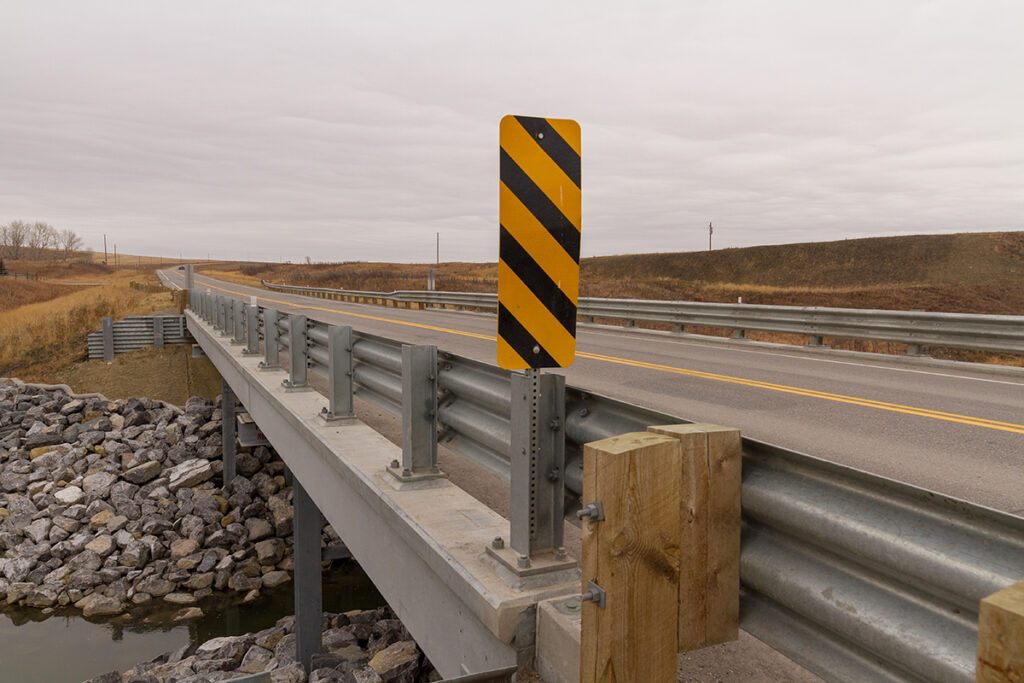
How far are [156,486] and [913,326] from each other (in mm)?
16793

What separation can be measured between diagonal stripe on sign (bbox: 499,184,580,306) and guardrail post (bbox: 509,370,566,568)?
1.53ft

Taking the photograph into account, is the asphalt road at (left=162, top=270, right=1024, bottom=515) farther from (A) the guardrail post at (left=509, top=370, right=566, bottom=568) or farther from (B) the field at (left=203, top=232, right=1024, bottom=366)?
(B) the field at (left=203, top=232, right=1024, bottom=366)

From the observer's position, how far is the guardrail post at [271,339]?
9930mm

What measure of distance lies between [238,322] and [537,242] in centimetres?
1179

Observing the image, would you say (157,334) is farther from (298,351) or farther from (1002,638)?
(1002,638)

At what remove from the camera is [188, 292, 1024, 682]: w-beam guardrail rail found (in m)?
1.79

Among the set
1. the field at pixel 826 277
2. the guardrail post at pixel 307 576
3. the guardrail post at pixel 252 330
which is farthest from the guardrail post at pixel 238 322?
the field at pixel 826 277

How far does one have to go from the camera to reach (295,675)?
885 centimetres

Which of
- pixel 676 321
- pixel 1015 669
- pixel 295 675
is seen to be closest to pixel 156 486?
pixel 295 675

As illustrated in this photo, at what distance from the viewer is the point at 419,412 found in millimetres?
4883

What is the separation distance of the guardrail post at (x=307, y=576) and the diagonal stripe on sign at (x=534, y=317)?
6756 mm

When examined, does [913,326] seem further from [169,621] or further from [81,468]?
[81,468]

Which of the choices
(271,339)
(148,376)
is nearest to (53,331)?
(148,376)

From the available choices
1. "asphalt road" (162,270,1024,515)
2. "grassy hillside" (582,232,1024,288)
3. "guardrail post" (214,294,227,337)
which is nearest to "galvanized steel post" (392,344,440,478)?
"asphalt road" (162,270,1024,515)
